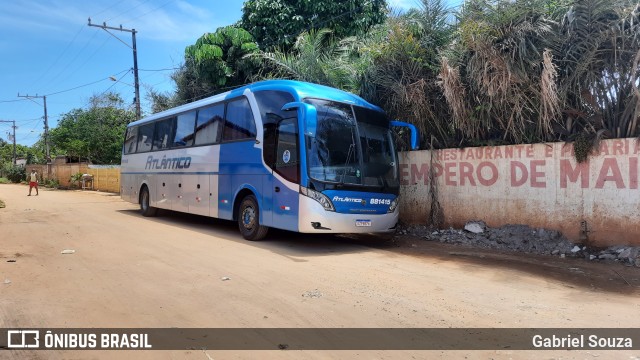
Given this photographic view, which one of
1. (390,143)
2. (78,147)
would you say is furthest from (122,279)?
(78,147)

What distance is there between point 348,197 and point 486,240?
3.16 metres

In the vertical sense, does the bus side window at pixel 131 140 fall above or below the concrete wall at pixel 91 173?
above

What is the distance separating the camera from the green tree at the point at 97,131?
3469 cm

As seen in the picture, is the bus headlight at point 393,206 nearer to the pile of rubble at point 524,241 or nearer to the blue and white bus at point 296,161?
the blue and white bus at point 296,161

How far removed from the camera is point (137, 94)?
80.1 feet

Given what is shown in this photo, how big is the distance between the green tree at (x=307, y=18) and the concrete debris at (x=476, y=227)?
31.9ft

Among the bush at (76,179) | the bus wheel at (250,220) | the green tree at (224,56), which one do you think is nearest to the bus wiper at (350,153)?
the bus wheel at (250,220)


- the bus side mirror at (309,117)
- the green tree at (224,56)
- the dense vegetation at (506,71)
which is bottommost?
the bus side mirror at (309,117)

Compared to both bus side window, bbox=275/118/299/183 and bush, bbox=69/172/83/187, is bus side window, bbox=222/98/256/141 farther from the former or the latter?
bush, bbox=69/172/83/187

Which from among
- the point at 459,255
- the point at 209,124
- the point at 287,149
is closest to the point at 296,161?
the point at 287,149

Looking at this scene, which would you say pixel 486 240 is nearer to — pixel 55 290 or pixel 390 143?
pixel 390 143

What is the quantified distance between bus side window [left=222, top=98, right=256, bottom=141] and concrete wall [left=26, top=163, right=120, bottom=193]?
67.5 ft

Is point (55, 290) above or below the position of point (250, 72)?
below

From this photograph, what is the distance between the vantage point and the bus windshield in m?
7.77
